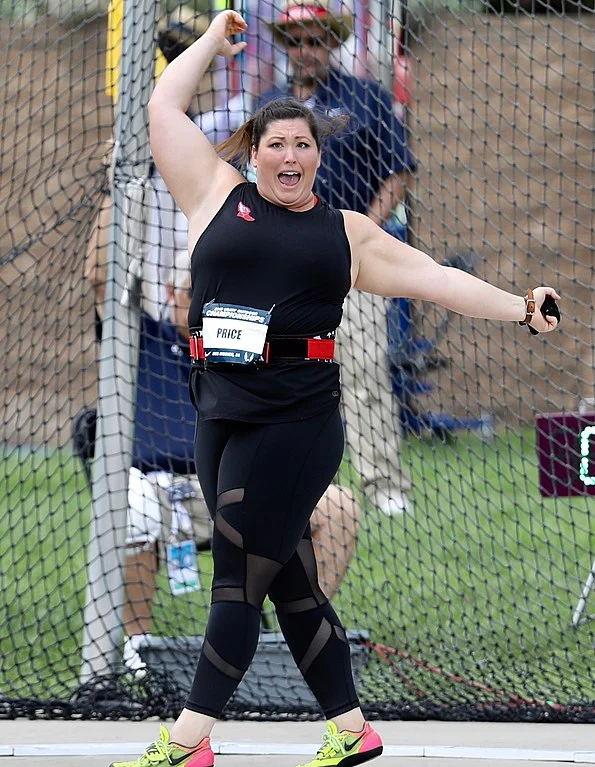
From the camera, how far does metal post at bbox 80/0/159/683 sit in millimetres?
4305

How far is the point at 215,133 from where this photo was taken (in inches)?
186

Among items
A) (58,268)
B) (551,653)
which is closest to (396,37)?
(58,268)

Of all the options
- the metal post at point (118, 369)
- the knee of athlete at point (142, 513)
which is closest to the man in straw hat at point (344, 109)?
the metal post at point (118, 369)

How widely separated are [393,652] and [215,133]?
1.99 m

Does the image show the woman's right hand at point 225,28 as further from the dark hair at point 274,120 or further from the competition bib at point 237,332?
the competition bib at point 237,332

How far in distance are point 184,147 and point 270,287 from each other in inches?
17.6

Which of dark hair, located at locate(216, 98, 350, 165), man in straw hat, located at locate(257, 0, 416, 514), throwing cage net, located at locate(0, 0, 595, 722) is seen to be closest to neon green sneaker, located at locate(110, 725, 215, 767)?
throwing cage net, located at locate(0, 0, 595, 722)

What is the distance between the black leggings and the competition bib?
17 cm

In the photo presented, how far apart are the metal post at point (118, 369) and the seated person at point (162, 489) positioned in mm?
92

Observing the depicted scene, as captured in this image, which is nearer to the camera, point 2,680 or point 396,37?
point 2,680

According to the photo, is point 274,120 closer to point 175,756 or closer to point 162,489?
point 175,756

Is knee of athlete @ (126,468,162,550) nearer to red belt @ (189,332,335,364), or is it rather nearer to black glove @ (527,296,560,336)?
red belt @ (189,332,335,364)

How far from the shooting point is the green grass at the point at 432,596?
441 centimetres

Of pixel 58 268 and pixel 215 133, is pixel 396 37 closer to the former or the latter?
pixel 215 133
